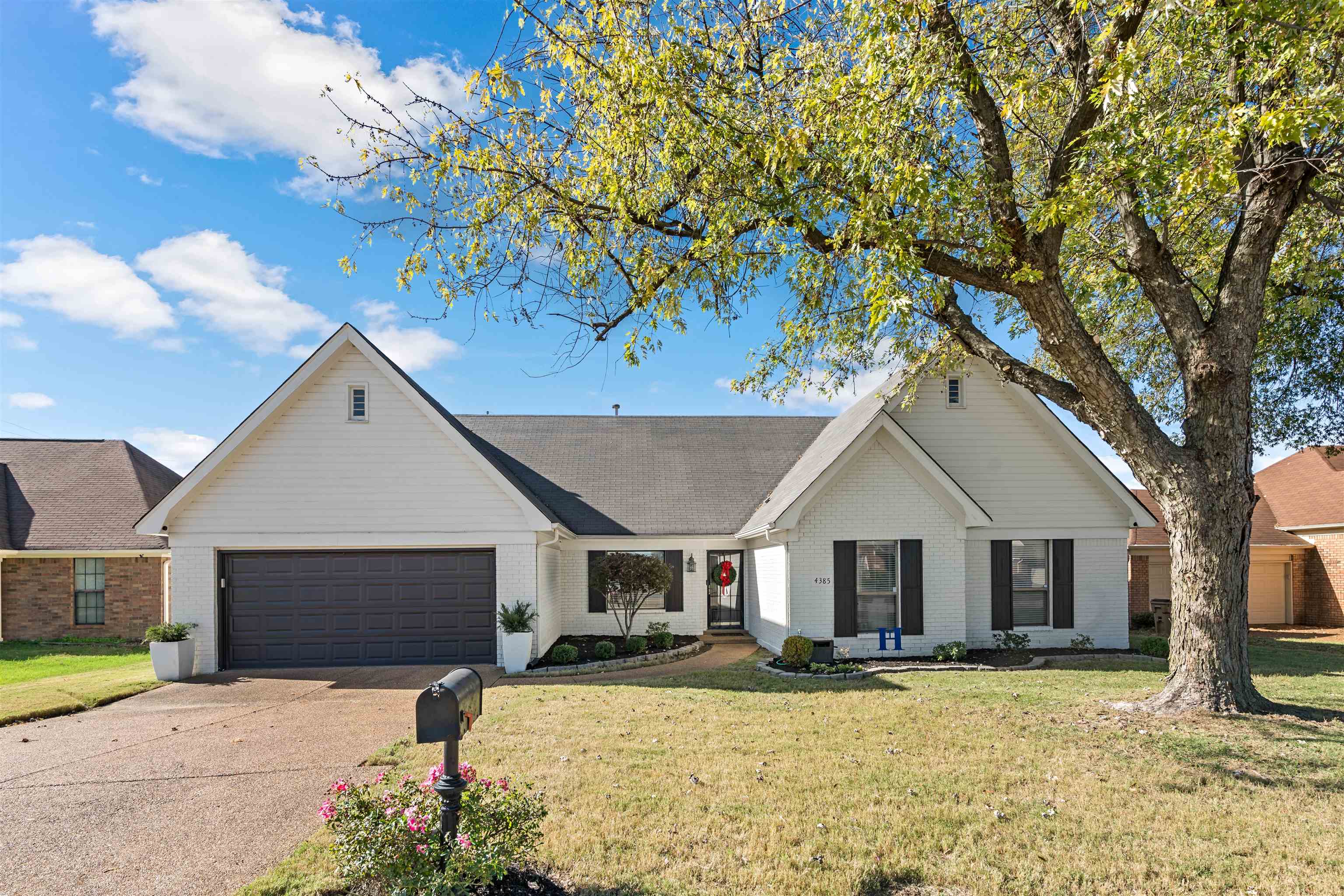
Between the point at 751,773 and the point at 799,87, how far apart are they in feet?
25.5

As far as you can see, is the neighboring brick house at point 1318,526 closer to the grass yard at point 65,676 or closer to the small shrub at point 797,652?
the small shrub at point 797,652

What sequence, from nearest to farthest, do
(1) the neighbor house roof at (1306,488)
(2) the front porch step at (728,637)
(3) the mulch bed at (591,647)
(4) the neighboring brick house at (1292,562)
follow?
(3) the mulch bed at (591,647) < (2) the front porch step at (728,637) < (4) the neighboring brick house at (1292,562) < (1) the neighbor house roof at (1306,488)

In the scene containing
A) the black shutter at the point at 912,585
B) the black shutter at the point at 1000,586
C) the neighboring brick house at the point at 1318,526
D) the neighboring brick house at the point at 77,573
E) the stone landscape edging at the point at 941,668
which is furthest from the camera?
the neighboring brick house at the point at 1318,526

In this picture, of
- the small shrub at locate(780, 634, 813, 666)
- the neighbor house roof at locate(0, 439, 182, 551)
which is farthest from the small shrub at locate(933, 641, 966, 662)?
the neighbor house roof at locate(0, 439, 182, 551)

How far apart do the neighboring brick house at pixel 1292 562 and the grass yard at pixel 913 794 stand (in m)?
13.8

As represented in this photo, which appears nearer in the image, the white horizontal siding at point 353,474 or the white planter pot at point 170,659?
the white planter pot at point 170,659

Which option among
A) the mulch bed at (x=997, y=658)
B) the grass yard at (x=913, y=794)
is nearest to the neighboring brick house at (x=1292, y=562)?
the mulch bed at (x=997, y=658)

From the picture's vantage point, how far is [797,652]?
43.0 feet

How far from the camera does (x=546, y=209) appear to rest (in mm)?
9164

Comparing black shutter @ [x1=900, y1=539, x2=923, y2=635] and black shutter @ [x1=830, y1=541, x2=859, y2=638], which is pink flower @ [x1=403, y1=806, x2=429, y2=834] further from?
black shutter @ [x1=900, y1=539, x2=923, y2=635]

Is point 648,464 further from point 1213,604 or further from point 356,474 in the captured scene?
point 1213,604

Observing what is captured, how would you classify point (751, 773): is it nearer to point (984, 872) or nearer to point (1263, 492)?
point (984, 872)

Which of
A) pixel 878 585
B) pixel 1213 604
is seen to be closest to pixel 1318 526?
pixel 878 585

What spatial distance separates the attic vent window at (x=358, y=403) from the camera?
14.1 meters
